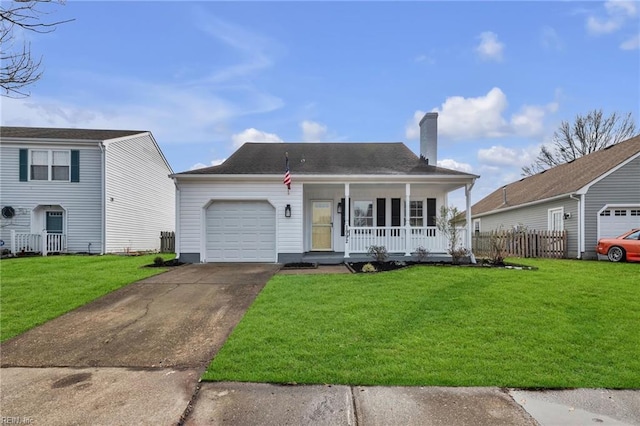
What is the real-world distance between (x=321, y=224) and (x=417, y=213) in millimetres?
→ 3793

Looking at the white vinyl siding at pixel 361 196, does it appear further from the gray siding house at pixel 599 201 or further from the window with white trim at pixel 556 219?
the window with white trim at pixel 556 219

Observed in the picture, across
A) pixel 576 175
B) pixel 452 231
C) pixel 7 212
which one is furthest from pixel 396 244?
pixel 7 212

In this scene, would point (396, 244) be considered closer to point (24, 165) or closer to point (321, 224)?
point (321, 224)

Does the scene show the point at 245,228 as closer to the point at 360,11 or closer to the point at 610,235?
the point at 360,11

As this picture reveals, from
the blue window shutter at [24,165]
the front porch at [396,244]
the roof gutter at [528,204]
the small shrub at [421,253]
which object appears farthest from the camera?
the blue window shutter at [24,165]

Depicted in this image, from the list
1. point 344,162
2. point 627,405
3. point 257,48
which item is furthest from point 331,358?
point 257,48

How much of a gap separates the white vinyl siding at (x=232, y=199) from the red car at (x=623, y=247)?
37.8ft

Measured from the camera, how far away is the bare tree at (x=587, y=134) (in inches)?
1180

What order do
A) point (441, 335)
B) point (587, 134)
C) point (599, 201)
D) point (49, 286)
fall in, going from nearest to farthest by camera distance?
point (441, 335) < point (49, 286) < point (599, 201) < point (587, 134)

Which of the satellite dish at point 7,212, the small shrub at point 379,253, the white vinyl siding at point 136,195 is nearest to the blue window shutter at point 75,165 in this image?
the white vinyl siding at point 136,195

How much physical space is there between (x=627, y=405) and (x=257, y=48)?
1306 cm

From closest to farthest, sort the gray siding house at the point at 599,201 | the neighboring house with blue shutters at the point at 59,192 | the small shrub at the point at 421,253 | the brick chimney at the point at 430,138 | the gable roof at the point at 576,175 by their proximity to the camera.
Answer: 1. the small shrub at the point at 421,253
2. the brick chimney at the point at 430,138
3. the gray siding house at the point at 599,201
4. the gable roof at the point at 576,175
5. the neighboring house with blue shutters at the point at 59,192

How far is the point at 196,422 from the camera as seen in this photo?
2984 mm

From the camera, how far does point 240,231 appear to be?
1238 cm
